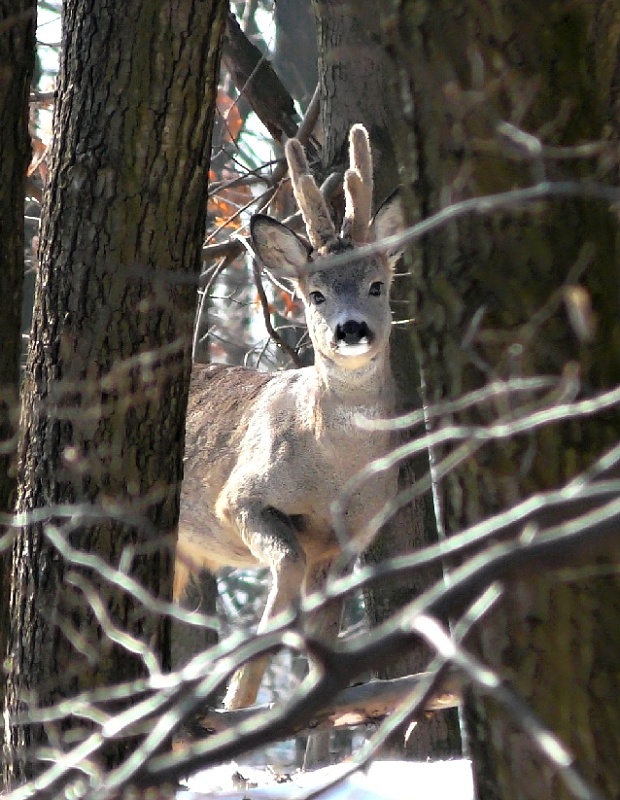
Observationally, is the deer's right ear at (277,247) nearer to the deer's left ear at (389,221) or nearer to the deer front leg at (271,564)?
the deer's left ear at (389,221)

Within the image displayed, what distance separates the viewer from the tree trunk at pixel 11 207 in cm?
539

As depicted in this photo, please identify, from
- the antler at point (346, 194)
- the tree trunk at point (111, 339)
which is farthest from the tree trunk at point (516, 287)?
the antler at point (346, 194)

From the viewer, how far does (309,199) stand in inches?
315

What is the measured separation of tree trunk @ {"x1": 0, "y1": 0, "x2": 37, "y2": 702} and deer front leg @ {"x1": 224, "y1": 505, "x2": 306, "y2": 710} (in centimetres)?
236

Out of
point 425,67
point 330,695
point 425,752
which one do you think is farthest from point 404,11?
point 425,752

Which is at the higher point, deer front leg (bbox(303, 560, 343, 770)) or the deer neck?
the deer neck

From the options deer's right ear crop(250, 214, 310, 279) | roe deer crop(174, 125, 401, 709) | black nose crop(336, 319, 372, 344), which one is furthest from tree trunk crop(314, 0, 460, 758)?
black nose crop(336, 319, 372, 344)

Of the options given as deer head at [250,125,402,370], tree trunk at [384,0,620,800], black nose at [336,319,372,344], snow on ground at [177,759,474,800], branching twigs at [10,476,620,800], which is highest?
deer head at [250,125,402,370]

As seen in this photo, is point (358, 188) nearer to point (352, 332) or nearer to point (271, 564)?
point (352, 332)

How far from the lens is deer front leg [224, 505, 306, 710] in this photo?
757cm

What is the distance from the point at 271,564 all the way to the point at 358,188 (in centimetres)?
206

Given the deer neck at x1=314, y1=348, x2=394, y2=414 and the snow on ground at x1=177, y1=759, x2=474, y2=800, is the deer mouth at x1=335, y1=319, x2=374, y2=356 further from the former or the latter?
the snow on ground at x1=177, y1=759, x2=474, y2=800

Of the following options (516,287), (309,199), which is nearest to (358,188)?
(309,199)

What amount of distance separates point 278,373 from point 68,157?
4.13m
